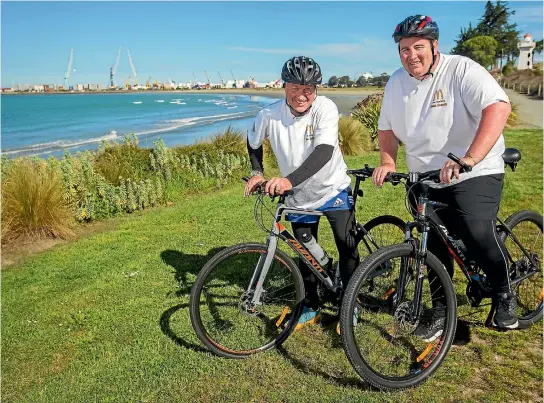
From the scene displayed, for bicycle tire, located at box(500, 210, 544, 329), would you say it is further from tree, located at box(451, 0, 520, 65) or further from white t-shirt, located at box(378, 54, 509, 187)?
tree, located at box(451, 0, 520, 65)

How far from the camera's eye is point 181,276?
549 centimetres

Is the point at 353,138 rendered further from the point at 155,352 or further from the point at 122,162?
the point at 155,352

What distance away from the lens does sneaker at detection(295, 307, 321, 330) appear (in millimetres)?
4105

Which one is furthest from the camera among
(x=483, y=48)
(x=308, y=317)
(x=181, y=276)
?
(x=483, y=48)

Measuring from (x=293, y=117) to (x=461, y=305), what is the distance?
2366mm

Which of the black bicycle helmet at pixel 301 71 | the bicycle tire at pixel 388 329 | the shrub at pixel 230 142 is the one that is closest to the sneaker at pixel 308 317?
the bicycle tire at pixel 388 329

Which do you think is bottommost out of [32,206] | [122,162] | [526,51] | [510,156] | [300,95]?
[32,206]

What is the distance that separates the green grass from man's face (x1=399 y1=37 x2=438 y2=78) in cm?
214

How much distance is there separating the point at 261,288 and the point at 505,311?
1.83 metres

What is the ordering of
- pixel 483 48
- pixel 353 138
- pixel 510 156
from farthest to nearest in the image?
1. pixel 483 48
2. pixel 353 138
3. pixel 510 156

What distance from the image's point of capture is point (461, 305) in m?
4.34

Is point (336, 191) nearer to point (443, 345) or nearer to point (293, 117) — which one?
point (293, 117)

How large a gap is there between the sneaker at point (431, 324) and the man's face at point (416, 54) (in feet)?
5.47

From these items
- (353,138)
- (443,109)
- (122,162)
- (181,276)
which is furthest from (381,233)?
(353,138)
